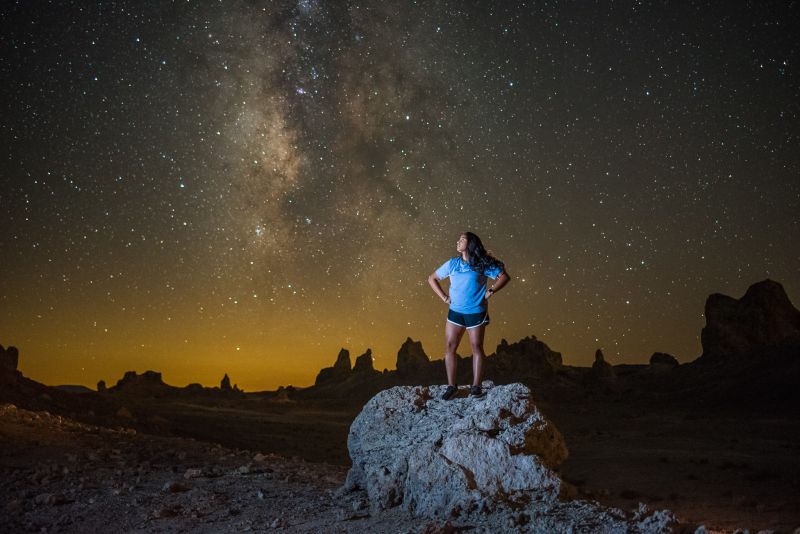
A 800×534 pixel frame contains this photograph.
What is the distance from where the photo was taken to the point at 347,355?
110312 mm

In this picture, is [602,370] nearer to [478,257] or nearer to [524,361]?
[524,361]

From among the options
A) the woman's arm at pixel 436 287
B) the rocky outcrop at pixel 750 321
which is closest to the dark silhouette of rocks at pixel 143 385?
the rocky outcrop at pixel 750 321

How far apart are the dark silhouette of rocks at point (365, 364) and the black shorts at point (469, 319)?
95.3 metres

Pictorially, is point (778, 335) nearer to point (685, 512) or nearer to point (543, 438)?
point (685, 512)

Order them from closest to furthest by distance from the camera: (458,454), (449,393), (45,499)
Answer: (458,454) → (45,499) → (449,393)

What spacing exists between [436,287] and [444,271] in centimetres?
25

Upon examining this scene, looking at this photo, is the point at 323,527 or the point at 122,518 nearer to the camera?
the point at 323,527

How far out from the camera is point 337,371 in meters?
108

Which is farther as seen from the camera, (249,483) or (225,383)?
(225,383)

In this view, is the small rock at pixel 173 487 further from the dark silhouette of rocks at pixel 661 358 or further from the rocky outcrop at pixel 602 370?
the dark silhouette of rocks at pixel 661 358

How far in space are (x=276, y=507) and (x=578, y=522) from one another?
12.0 feet

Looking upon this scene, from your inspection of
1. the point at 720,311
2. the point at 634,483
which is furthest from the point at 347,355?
the point at 634,483

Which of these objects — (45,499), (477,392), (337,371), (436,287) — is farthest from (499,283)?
(337,371)

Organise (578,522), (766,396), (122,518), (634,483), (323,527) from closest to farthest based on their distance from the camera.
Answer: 1. (578,522)
2. (323,527)
3. (122,518)
4. (634,483)
5. (766,396)
